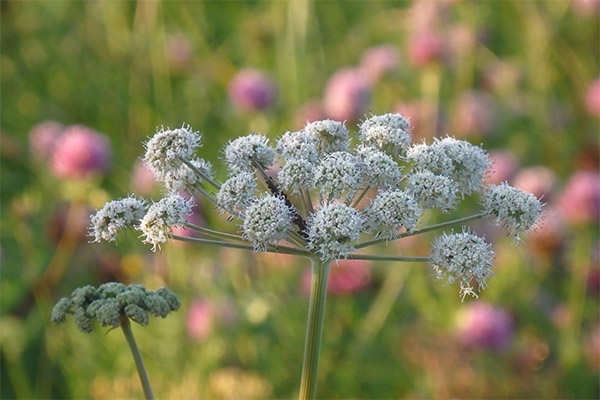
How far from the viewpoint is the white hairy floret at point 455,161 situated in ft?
6.02

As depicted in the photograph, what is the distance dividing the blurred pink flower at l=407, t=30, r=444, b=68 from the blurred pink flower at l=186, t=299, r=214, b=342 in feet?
6.31

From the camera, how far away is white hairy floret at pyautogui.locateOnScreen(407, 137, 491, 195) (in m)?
1.84

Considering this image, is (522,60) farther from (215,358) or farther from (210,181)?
(210,181)

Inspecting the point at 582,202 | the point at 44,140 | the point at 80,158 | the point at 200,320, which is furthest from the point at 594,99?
the point at 44,140

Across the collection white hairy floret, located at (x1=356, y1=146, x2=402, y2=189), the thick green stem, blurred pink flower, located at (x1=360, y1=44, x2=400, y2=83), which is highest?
blurred pink flower, located at (x1=360, y1=44, x2=400, y2=83)

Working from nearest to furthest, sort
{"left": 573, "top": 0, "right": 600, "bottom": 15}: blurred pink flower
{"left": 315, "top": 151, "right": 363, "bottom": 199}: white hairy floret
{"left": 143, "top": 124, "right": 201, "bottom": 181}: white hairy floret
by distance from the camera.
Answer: {"left": 315, "top": 151, "right": 363, "bottom": 199}: white hairy floret, {"left": 143, "top": 124, "right": 201, "bottom": 181}: white hairy floret, {"left": 573, "top": 0, "right": 600, "bottom": 15}: blurred pink flower

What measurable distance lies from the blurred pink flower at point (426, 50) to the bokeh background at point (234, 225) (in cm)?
1

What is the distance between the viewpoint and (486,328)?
384cm

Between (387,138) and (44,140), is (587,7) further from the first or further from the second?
(387,138)

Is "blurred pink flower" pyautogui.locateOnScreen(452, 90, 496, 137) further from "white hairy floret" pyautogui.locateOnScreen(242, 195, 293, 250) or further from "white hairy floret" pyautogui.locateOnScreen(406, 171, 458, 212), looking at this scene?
"white hairy floret" pyautogui.locateOnScreen(242, 195, 293, 250)

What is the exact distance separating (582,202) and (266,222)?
272cm

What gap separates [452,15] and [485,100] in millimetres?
597

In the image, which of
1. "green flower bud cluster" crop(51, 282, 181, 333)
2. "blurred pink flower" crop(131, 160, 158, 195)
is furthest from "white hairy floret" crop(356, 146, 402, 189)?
"blurred pink flower" crop(131, 160, 158, 195)

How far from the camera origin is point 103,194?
407 centimetres
